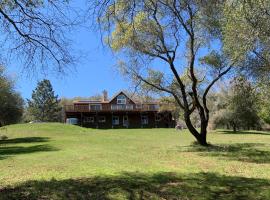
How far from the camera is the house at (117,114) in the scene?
76375mm

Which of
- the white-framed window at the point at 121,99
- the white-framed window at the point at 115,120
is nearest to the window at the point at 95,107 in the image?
the white-framed window at the point at 115,120

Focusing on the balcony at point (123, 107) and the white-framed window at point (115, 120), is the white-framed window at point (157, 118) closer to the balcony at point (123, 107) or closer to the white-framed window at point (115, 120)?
the balcony at point (123, 107)

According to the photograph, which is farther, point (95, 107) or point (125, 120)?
point (125, 120)

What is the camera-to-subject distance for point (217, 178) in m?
14.0

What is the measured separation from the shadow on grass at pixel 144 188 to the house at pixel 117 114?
62.3 metres

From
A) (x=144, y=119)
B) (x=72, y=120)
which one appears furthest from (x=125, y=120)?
(x=72, y=120)

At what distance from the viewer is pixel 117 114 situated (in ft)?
258

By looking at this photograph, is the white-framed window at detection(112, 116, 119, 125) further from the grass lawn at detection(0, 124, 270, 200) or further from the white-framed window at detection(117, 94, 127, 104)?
the grass lawn at detection(0, 124, 270, 200)

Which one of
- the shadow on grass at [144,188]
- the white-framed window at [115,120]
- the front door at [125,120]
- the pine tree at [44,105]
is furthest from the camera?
the pine tree at [44,105]

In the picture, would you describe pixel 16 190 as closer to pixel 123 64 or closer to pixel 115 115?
pixel 123 64

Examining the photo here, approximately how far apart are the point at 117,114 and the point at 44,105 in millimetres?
49972

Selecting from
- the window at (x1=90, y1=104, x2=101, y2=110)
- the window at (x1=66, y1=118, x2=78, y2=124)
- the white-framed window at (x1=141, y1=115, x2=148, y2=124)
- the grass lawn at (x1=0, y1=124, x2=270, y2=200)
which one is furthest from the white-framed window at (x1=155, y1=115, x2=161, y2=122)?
the grass lawn at (x1=0, y1=124, x2=270, y2=200)

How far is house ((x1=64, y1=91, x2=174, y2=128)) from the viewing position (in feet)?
251

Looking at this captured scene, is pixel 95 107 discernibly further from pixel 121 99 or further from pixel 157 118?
pixel 157 118
